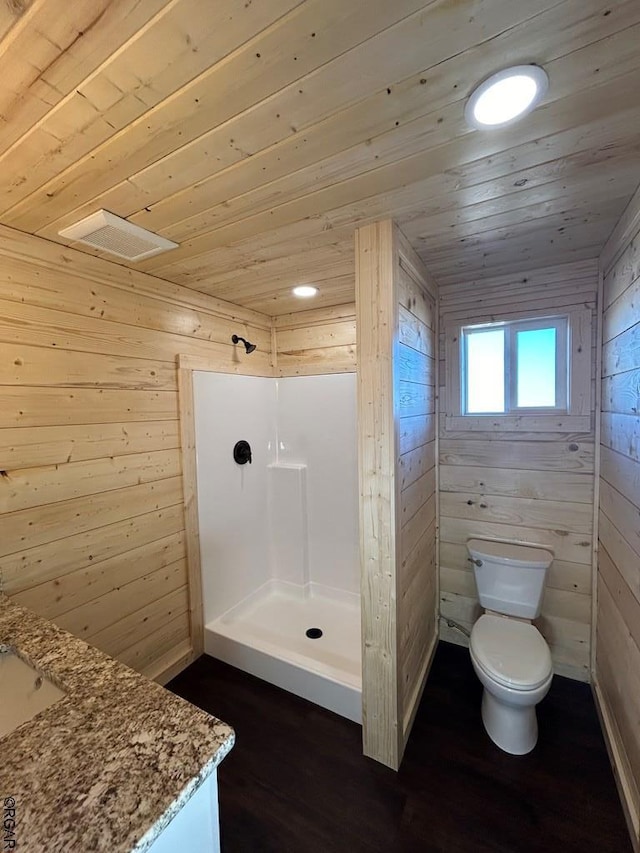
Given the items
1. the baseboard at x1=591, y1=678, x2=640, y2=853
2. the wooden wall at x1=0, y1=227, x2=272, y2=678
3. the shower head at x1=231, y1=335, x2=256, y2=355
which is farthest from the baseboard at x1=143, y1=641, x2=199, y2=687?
the baseboard at x1=591, y1=678, x2=640, y2=853

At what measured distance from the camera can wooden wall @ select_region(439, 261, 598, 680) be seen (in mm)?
2037

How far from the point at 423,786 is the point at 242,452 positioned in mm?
2036

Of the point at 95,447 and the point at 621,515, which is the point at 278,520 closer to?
the point at 95,447

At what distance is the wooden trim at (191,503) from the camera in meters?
2.22

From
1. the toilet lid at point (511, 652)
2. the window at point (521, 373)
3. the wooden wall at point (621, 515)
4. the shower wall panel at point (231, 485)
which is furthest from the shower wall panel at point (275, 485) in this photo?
the wooden wall at point (621, 515)

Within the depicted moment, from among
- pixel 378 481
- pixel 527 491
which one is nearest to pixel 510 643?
pixel 527 491

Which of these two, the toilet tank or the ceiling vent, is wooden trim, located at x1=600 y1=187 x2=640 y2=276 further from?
the ceiling vent

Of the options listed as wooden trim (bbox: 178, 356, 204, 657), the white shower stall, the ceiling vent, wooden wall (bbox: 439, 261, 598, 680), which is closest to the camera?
the ceiling vent

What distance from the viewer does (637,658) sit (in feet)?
4.42

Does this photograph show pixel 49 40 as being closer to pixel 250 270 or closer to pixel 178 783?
pixel 250 270

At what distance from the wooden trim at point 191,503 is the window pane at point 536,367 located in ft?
6.75

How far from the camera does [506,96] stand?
2.97ft

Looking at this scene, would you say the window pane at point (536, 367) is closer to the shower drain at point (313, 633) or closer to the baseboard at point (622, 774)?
the baseboard at point (622, 774)

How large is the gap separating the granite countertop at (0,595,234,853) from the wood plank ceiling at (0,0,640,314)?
145 cm
